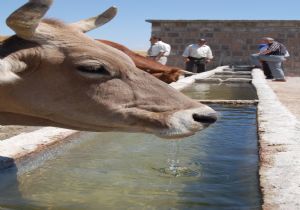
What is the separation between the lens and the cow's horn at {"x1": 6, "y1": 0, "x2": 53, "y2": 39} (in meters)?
2.97

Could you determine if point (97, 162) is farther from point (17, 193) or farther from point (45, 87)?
point (45, 87)

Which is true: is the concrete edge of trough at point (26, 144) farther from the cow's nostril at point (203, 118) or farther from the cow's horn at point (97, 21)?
the cow's nostril at point (203, 118)

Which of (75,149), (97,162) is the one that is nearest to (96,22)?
(97,162)

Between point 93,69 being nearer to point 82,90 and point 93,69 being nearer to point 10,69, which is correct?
point 82,90

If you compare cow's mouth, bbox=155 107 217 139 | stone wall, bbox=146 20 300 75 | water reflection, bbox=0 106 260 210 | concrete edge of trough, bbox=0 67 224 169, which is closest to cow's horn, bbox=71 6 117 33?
cow's mouth, bbox=155 107 217 139

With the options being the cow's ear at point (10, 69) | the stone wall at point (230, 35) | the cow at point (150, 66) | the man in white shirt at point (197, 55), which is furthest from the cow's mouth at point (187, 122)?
the stone wall at point (230, 35)

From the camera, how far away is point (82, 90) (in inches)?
127

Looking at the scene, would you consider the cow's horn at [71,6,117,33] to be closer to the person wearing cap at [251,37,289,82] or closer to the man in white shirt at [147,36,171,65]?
the man in white shirt at [147,36,171,65]

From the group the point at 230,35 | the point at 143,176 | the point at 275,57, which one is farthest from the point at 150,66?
the point at 230,35

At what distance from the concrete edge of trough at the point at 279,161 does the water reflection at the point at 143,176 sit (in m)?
0.19

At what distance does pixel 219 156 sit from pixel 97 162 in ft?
4.09

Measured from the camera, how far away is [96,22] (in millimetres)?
3746

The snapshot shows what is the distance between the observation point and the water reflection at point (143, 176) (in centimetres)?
382

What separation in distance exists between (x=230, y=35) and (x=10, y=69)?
2507 cm
